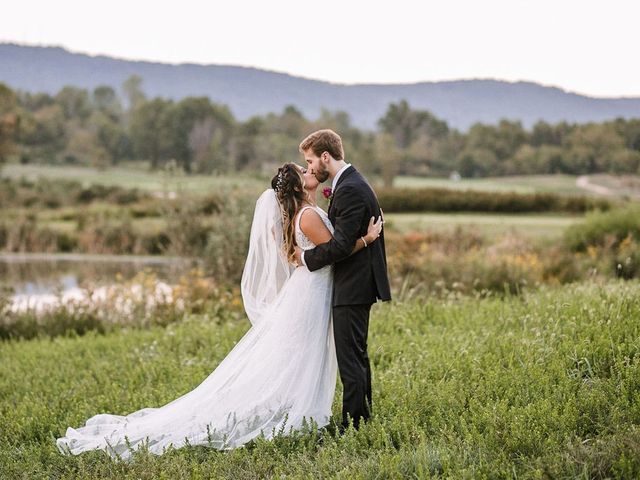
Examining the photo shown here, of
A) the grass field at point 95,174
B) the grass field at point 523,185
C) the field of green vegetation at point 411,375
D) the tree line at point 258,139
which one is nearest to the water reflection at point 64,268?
the field of green vegetation at point 411,375

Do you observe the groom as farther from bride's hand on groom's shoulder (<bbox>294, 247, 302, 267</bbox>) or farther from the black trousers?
bride's hand on groom's shoulder (<bbox>294, 247, 302, 267</bbox>)

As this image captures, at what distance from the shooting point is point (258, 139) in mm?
57281

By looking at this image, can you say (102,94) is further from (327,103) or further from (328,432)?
(328,432)

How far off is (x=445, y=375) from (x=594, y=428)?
1583 millimetres

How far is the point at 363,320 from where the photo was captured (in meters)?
5.45

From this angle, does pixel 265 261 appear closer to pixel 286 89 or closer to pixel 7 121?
pixel 7 121

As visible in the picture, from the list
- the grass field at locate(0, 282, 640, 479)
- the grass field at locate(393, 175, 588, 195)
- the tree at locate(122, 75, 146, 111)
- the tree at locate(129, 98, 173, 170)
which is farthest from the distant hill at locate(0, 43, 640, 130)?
the grass field at locate(0, 282, 640, 479)

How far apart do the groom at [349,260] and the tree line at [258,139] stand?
3255 cm

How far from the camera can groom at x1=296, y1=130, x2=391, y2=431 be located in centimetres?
527

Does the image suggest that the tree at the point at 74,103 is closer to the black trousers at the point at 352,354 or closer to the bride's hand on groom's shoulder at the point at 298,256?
the bride's hand on groom's shoulder at the point at 298,256

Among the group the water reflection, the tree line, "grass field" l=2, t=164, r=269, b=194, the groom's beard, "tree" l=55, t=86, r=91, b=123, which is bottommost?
the water reflection

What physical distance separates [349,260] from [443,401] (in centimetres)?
131

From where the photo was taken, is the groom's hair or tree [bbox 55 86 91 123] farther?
tree [bbox 55 86 91 123]

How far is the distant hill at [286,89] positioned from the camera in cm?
6506
